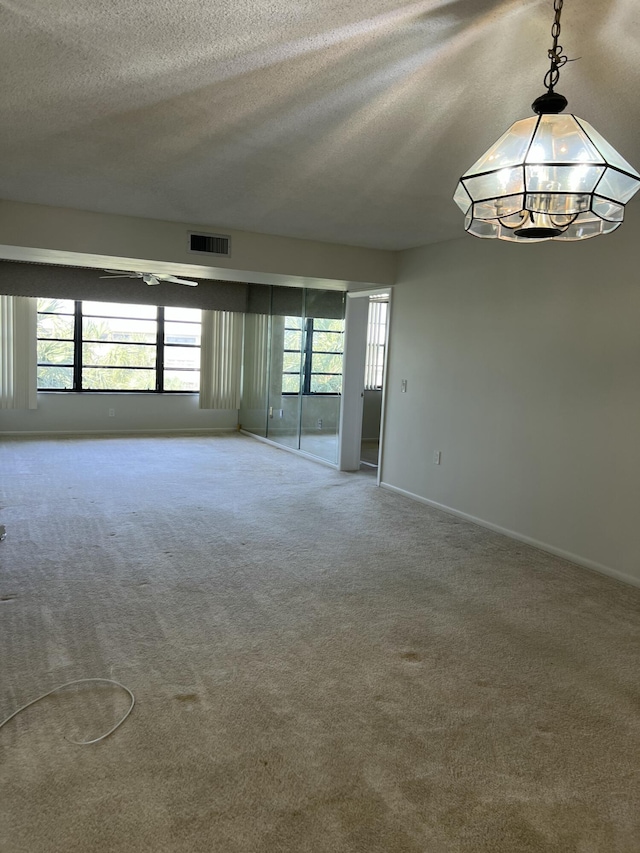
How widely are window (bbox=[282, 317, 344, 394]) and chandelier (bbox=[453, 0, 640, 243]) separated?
5308mm

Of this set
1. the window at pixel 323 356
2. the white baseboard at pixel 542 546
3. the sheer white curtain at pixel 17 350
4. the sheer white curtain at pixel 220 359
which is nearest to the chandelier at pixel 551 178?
the white baseboard at pixel 542 546

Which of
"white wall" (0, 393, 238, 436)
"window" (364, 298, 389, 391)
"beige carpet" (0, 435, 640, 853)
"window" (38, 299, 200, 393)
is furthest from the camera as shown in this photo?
"window" (364, 298, 389, 391)

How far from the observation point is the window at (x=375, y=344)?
9367 mm

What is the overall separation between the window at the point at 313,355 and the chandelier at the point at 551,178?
531cm

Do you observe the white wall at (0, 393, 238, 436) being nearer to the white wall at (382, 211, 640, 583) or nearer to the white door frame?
the white door frame

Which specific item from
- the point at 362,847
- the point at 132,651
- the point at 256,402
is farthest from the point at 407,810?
the point at 256,402

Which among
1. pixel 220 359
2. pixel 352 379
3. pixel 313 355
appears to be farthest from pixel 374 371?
pixel 352 379

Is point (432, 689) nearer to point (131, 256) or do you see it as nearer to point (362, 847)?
point (362, 847)

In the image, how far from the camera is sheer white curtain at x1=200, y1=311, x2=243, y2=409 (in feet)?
31.1

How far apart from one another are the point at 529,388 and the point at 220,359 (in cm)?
595

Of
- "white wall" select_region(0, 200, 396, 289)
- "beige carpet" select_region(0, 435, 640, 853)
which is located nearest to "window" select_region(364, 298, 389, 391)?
"white wall" select_region(0, 200, 396, 289)

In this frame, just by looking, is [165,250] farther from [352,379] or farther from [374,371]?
[374,371]

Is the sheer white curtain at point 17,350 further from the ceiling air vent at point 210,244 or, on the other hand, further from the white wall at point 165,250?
the ceiling air vent at point 210,244

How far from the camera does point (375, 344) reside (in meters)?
9.37
